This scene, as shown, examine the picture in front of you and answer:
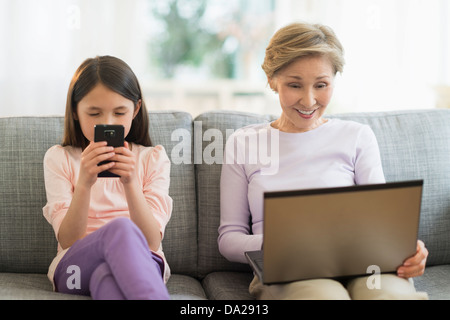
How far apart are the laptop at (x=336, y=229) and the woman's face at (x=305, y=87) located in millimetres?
475

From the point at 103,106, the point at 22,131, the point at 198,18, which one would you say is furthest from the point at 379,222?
the point at 198,18

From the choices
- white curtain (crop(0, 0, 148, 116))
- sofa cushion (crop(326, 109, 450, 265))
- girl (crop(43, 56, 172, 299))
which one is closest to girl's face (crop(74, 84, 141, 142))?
girl (crop(43, 56, 172, 299))

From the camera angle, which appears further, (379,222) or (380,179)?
(380,179)

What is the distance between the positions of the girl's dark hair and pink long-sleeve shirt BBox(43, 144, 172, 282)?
0.17 feet

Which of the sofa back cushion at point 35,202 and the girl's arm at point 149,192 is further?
the sofa back cushion at point 35,202

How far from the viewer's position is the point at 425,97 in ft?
8.77

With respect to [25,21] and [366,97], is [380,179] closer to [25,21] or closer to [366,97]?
[366,97]

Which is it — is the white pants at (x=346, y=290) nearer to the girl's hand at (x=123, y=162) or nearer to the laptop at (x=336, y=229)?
the laptop at (x=336, y=229)

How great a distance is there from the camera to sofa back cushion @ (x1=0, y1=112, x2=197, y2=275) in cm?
149

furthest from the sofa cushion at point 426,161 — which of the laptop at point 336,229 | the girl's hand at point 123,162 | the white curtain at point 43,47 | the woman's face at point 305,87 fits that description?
the white curtain at point 43,47

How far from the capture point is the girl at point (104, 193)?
1.08 metres

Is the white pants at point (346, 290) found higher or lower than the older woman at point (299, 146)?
lower

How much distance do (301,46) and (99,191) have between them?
0.73m
